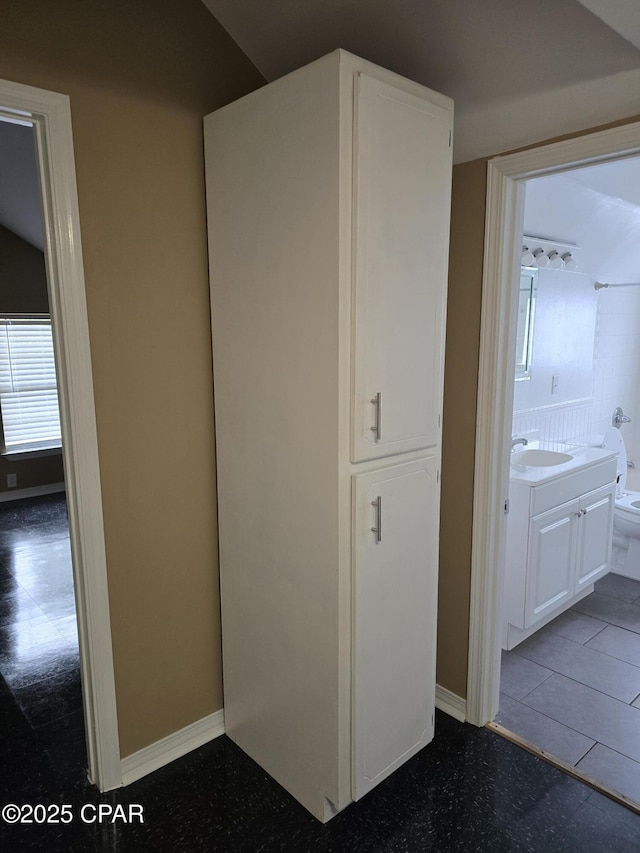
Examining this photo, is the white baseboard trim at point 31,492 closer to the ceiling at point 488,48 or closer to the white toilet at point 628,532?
the ceiling at point 488,48

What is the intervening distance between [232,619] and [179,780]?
0.56 m

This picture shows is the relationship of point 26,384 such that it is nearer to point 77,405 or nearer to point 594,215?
point 77,405

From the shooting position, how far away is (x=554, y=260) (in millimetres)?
3373

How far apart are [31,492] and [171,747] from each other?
4.18 m

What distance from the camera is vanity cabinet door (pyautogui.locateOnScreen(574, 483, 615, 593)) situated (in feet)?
10.4

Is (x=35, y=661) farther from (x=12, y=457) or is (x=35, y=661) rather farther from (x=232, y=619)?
(x=12, y=457)

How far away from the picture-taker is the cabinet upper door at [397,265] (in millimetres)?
1560

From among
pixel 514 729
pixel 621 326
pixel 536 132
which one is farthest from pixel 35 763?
pixel 621 326

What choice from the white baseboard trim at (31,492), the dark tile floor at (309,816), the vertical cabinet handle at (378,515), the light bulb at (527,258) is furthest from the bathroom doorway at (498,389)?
the white baseboard trim at (31,492)

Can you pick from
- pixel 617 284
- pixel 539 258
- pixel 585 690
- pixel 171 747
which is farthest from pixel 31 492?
pixel 617 284

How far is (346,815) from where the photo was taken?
6.15ft

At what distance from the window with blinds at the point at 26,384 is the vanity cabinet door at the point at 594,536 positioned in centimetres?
454

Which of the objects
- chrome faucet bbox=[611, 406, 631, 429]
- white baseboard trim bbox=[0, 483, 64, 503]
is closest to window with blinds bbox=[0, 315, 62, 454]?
white baseboard trim bbox=[0, 483, 64, 503]

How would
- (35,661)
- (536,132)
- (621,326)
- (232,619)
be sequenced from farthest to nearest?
(621,326)
(35,661)
(232,619)
(536,132)
